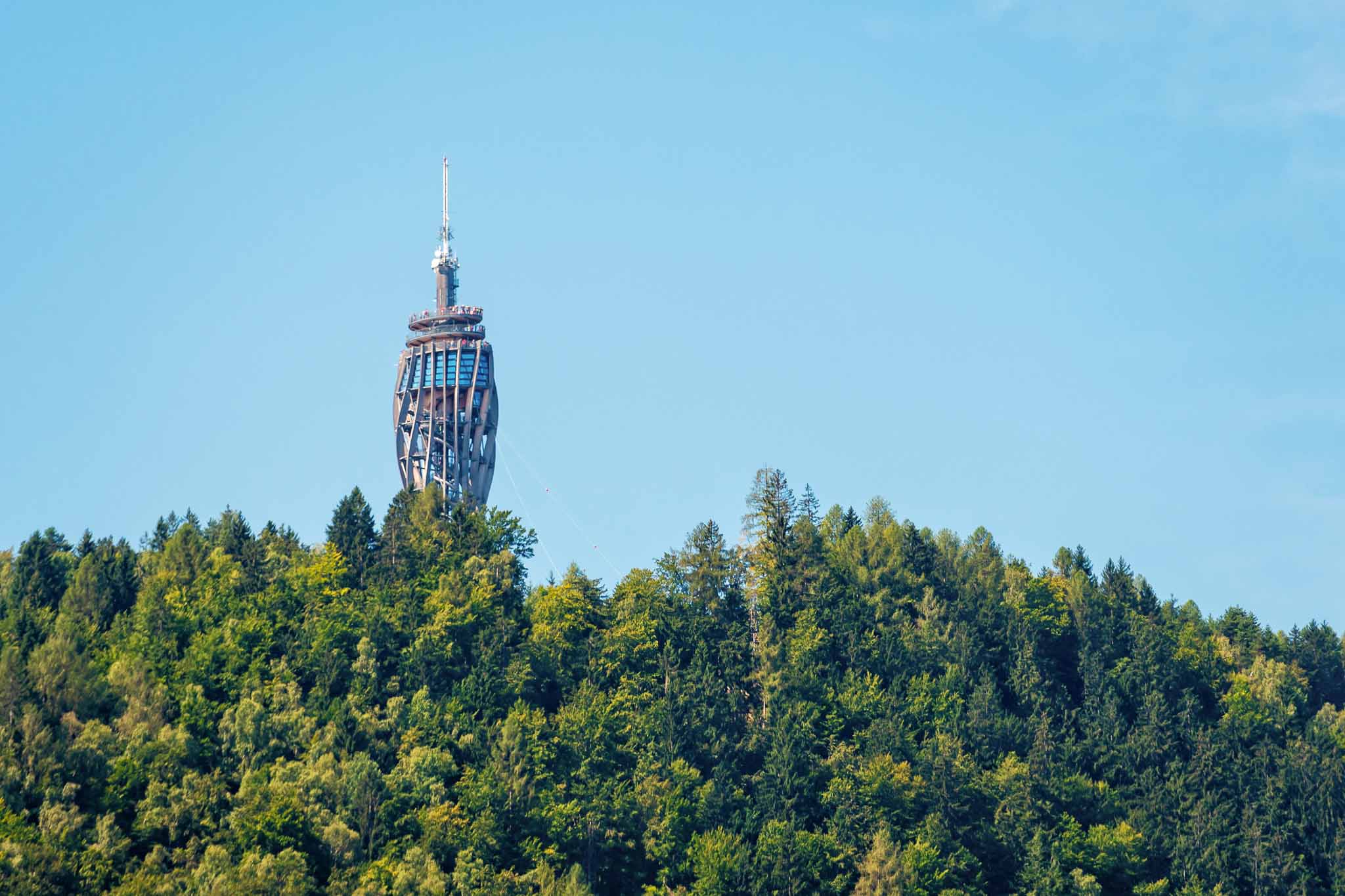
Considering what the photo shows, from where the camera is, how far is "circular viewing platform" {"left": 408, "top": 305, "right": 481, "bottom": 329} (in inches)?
5994

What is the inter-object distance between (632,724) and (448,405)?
45.3 meters

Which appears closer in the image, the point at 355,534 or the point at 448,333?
the point at 355,534

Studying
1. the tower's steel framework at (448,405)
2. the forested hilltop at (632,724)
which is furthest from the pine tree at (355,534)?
the tower's steel framework at (448,405)

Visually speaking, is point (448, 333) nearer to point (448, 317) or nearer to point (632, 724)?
point (448, 317)

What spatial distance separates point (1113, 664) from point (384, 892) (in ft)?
154

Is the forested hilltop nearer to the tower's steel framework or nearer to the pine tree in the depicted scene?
the pine tree

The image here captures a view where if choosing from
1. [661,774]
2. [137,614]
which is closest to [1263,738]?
[661,774]

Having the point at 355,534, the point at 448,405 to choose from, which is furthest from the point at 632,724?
the point at 448,405

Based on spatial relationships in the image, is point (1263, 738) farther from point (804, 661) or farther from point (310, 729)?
point (310, 729)

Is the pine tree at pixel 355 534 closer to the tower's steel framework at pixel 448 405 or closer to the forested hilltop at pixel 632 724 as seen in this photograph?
the forested hilltop at pixel 632 724

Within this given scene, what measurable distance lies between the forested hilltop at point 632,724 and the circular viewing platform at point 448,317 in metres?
24.4

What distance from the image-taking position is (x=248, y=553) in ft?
388

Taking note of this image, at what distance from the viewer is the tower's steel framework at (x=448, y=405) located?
14938 centimetres

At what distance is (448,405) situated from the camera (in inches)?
5930
